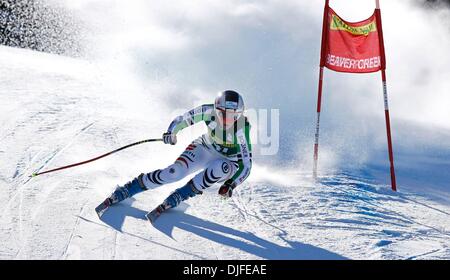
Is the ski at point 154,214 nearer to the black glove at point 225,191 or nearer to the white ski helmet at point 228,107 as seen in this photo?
the black glove at point 225,191

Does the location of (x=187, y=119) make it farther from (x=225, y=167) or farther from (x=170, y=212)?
(x=170, y=212)

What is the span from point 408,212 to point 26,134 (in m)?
5.06

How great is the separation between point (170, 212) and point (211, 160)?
69 cm

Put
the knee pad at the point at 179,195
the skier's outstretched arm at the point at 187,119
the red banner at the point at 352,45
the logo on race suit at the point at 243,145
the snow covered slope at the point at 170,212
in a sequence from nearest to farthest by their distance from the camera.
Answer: the snow covered slope at the point at 170,212 < the knee pad at the point at 179,195 < the logo on race suit at the point at 243,145 < the skier's outstretched arm at the point at 187,119 < the red banner at the point at 352,45

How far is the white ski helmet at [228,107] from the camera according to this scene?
15.9 ft

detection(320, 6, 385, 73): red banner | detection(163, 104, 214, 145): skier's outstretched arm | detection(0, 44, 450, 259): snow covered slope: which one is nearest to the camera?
detection(0, 44, 450, 259): snow covered slope

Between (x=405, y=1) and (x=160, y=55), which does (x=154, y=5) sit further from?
(x=405, y=1)

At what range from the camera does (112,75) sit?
12164mm

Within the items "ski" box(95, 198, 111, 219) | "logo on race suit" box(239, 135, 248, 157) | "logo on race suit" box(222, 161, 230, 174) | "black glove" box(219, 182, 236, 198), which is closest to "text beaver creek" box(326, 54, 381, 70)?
"logo on race suit" box(239, 135, 248, 157)

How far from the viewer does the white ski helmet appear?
191 inches

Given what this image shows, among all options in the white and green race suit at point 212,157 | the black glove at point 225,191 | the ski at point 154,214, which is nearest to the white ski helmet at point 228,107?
the white and green race suit at point 212,157
